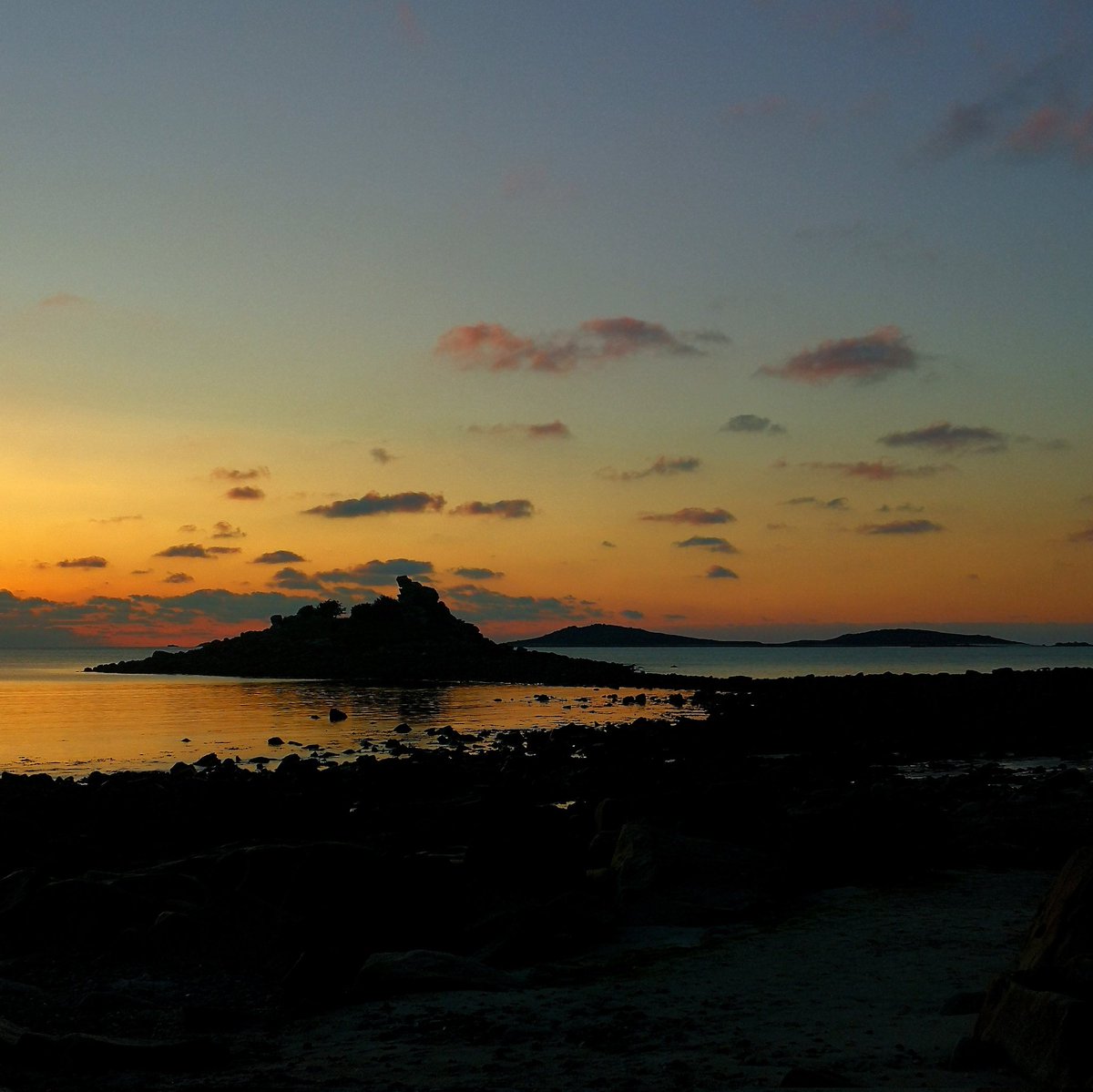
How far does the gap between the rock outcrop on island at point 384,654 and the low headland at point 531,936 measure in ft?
236

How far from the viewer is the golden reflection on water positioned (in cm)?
3966

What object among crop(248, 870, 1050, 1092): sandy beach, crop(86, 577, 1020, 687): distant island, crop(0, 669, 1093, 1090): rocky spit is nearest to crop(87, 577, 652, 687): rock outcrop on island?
crop(86, 577, 1020, 687): distant island

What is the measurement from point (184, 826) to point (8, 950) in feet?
25.3

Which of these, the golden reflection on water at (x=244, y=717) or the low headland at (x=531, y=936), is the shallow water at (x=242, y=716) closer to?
the golden reflection on water at (x=244, y=717)

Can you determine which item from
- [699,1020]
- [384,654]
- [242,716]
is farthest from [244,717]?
[384,654]

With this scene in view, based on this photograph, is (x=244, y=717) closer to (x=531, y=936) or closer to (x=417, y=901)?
A: (x=417, y=901)

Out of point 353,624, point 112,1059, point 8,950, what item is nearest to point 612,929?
point 112,1059

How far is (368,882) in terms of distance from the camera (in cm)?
1420

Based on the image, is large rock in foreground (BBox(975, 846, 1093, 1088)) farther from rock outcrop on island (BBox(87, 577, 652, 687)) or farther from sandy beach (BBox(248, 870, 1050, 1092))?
rock outcrop on island (BBox(87, 577, 652, 687))

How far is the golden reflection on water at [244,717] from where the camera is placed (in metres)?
39.7

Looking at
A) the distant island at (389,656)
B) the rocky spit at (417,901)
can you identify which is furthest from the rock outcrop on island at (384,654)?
the rocky spit at (417,901)

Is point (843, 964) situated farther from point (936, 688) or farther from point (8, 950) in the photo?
point (936, 688)

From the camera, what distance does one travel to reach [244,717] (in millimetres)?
55594

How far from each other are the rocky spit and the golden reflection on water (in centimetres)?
1092
